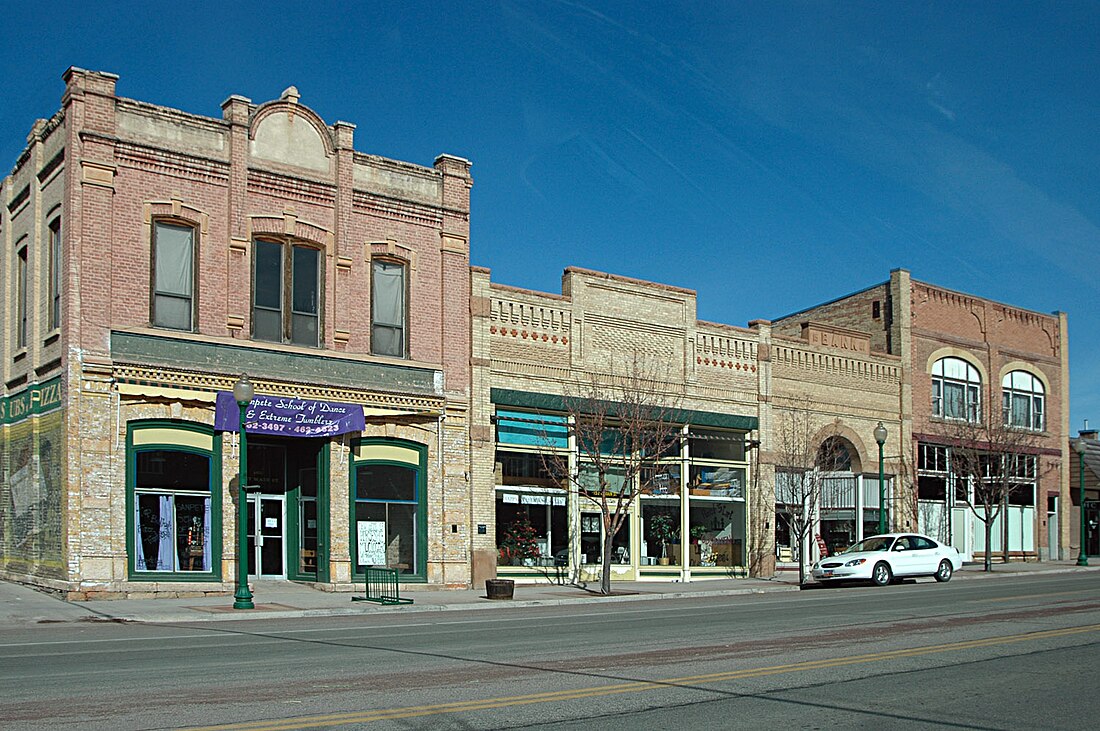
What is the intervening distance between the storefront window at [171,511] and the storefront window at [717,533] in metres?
15.1

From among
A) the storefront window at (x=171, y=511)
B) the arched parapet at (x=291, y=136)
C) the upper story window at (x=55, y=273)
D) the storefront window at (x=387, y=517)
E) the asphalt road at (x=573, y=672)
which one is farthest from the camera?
the storefront window at (x=387, y=517)

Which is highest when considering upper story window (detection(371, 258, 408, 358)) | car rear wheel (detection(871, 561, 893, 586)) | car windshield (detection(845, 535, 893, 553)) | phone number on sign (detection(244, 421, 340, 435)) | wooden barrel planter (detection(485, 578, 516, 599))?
upper story window (detection(371, 258, 408, 358))

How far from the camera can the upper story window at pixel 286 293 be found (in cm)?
2688

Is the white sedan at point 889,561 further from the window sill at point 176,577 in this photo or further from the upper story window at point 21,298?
the upper story window at point 21,298

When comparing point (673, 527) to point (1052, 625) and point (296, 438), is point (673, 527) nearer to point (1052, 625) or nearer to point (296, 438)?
point (296, 438)

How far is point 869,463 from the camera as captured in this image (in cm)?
3975

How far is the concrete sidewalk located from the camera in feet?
68.4

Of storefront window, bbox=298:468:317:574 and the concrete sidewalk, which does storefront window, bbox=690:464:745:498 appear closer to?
the concrete sidewalk

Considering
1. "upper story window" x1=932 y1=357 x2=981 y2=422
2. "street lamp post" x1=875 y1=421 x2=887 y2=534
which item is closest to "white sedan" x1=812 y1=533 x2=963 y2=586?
"street lamp post" x1=875 y1=421 x2=887 y2=534

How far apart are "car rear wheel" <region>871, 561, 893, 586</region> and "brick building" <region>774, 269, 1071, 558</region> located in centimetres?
924

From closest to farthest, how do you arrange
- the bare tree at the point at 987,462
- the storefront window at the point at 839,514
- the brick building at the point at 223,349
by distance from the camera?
the brick building at the point at 223,349, the storefront window at the point at 839,514, the bare tree at the point at 987,462

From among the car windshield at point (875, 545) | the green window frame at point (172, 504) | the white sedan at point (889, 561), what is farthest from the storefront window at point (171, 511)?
the car windshield at point (875, 545)

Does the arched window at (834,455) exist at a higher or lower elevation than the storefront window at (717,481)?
higher

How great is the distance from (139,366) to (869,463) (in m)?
25.3
